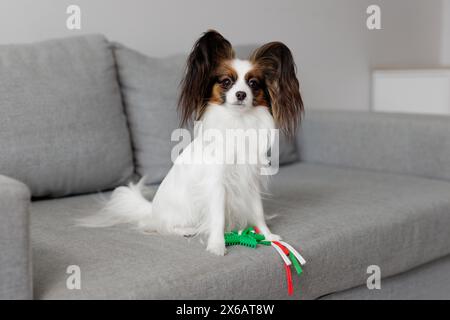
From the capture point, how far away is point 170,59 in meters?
2.40

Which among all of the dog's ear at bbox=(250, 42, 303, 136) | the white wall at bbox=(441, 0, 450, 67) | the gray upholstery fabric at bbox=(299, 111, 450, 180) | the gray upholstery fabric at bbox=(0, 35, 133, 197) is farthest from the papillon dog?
→ the white wall at bbox=(441, 0, 450, 67)

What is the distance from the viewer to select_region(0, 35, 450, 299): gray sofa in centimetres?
136

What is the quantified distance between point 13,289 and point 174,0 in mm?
1798

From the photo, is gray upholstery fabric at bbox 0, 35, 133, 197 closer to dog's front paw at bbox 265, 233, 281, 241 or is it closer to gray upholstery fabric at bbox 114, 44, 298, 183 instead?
gray upholstery fabric at bbox 114, 44, 298, 183

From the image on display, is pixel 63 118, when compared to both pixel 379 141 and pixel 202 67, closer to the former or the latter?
pixel 202 67

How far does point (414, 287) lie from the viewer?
2.02 meters

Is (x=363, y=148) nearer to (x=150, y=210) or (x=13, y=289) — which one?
(x=150, y=210)

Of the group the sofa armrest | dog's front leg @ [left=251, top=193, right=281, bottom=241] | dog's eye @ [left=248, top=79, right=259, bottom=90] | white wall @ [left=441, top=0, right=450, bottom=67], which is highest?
white wall @ [left=441, top=0, right=450, bottom=67]

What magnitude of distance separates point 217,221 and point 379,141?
3.86 feet

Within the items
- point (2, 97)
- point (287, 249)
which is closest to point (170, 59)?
point (2, 97)

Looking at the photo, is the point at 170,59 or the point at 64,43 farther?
the point at 170,59
